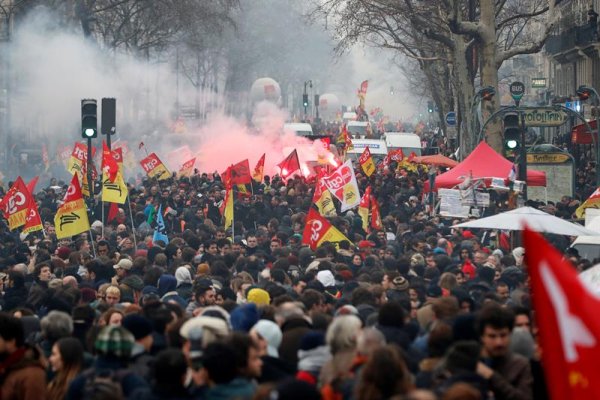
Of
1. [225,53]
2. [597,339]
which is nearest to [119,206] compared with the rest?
[597,339]

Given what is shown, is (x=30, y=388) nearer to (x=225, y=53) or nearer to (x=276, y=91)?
(x=276, y=91)

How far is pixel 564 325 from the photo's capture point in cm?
527

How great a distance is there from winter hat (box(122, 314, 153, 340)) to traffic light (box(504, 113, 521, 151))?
1275 cm

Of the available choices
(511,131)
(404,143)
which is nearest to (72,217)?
(511,131)

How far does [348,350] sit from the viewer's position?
704cm

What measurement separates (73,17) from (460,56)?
1545 cm

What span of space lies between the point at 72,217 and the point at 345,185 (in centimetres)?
554

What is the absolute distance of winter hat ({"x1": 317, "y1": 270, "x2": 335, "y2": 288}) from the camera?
1265cm

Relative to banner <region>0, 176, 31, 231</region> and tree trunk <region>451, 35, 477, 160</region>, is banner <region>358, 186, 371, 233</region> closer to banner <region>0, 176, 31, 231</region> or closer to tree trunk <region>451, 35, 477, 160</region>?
banner <region>0, 176, 31, 231</region>

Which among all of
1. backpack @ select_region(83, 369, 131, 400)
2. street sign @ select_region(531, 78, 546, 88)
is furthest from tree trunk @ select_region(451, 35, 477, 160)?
backpack @ select_region(83, 369, 131, 400)

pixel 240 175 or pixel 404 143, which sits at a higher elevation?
pixel 404 143

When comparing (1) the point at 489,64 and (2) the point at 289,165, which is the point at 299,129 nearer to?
(1) the point at 489,64

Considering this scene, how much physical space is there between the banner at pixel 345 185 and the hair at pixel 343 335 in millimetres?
13851

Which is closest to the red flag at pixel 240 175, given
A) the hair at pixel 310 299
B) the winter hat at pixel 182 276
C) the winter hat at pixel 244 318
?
the winter hat at pixel 182 276
